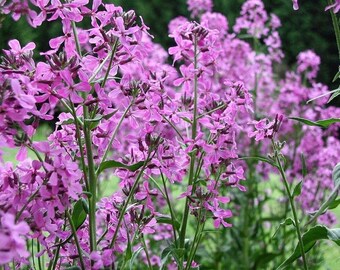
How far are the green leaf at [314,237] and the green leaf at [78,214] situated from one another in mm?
336

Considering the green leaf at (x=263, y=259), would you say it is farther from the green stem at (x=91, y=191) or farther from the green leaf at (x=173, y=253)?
the green stem at (x=91, y=191)

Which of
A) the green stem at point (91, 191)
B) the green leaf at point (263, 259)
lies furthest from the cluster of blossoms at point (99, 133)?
the green leaf at point (263, 259)

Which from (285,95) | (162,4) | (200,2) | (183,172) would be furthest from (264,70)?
(162,4)

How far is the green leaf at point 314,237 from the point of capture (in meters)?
1.00

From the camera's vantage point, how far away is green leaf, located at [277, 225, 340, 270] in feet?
3.29

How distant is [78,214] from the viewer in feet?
3.13

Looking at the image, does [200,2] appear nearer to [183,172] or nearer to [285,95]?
[285,95]

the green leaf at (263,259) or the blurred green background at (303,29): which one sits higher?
the blurred green background at (303,29)

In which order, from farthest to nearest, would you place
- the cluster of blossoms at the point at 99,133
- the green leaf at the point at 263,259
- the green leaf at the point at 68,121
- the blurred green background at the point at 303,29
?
the blurred green background at the point at 303,29 → the green leaf at the point at 263,259 → the green leaf at the point at 68,121 → the cluster of blossoms at the point at 99,133

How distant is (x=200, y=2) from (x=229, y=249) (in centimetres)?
137

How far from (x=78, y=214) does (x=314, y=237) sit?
1.30 feet

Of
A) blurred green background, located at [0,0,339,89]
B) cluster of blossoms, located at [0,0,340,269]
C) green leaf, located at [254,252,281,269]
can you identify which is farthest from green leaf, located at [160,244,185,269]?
blurred green background, located at [0,0,339,89]

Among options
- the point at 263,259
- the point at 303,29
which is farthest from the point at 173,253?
the point at 303,29

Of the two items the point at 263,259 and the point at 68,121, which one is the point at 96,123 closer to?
the point at 68,121
